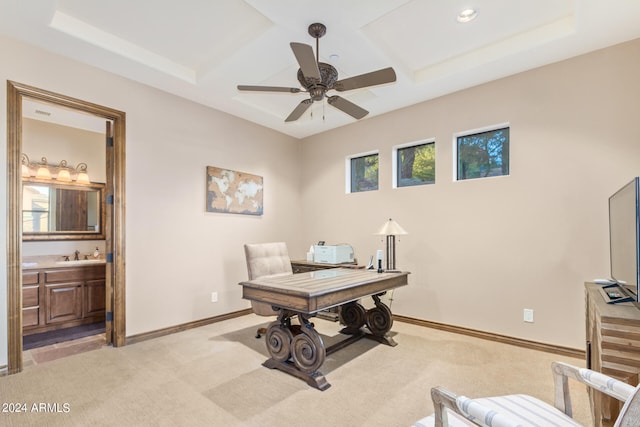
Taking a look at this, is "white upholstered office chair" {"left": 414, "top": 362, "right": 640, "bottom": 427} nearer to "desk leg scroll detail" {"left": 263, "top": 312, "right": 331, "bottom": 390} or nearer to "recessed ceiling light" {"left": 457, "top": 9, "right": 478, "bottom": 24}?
"desk leg scroll detail" {"left": 263, "top": 312, "right": 331, "bottom": 390}

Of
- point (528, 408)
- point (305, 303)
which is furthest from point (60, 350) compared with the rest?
point (528, 408)

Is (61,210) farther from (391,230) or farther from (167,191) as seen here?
(391,230)

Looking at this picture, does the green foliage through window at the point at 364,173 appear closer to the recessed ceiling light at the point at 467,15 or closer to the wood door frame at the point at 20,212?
the recessed ceiling light at the point at 467,15

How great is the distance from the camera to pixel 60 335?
3.56m

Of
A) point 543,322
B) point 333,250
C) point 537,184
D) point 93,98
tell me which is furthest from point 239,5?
point 543,322

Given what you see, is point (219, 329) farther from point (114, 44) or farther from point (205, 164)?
point (114, 44)

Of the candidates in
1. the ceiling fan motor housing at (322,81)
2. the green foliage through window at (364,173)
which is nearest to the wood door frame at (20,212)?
the ceiling fan motor housing at (322,81)

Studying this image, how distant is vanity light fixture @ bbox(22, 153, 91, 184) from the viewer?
395 cm

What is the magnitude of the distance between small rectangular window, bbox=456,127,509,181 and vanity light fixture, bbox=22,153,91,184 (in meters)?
5.02

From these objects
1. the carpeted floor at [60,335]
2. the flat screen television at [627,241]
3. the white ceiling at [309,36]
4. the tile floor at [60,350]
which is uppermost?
the white ceiling at [309,36]

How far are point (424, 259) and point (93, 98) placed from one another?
156 inches

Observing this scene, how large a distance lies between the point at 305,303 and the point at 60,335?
3.23 meters

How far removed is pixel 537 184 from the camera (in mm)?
3096

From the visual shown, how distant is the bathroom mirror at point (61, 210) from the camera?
3.97 metres
